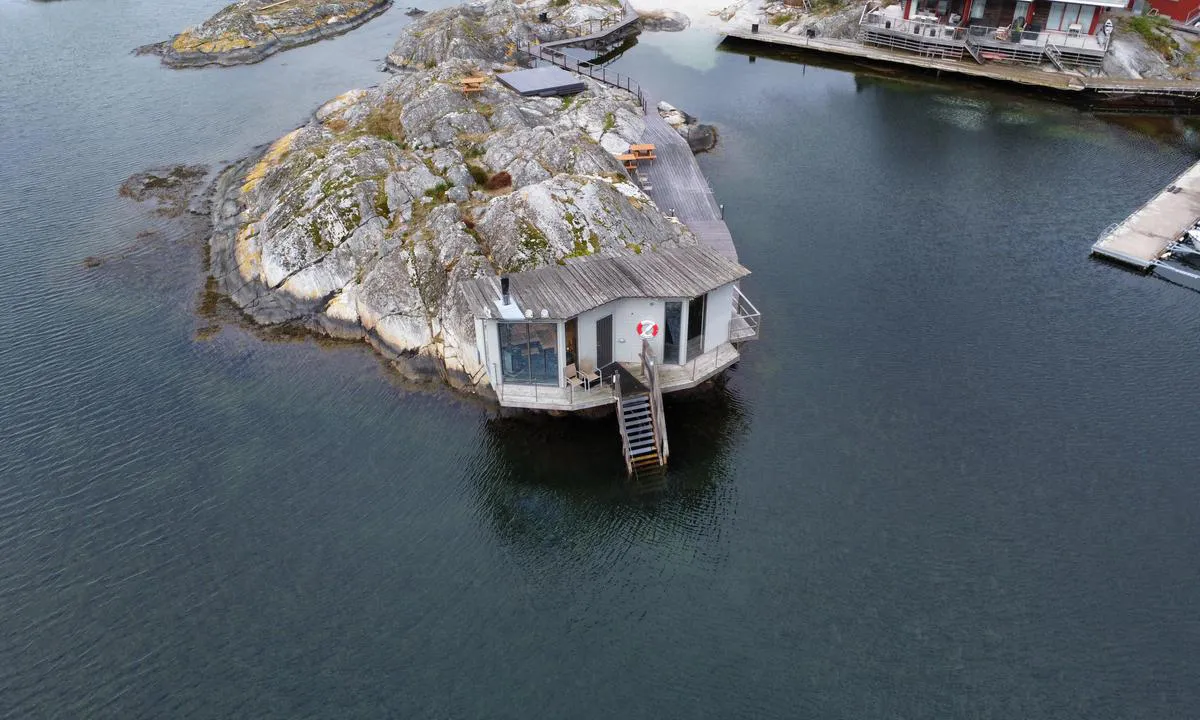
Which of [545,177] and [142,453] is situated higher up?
[545,177]

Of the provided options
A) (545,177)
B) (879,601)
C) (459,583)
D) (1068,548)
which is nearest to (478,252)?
(545,177)

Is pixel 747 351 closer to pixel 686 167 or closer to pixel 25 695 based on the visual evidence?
pixel 686 167

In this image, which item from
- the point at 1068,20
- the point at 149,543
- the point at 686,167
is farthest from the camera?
the point at 1068,20

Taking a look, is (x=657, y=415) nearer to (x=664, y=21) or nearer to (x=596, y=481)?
(x=596, y=481)

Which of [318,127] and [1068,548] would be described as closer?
[1068,548]

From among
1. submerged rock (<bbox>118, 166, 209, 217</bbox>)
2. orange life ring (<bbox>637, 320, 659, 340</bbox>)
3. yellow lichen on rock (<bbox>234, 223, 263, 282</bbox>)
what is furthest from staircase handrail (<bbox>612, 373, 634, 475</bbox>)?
submerged rock (<bbox>118, 166, 209, 217</bbox>)

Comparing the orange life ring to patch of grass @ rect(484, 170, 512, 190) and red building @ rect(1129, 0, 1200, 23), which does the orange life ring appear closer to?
patch of grass @ rect(484, 170, 512, 190)

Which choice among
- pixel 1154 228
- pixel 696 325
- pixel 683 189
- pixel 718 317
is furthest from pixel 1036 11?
pixel 696 325

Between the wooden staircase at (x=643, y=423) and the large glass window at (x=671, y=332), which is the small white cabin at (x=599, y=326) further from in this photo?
the wooden staircase at (x=643, y=423)
